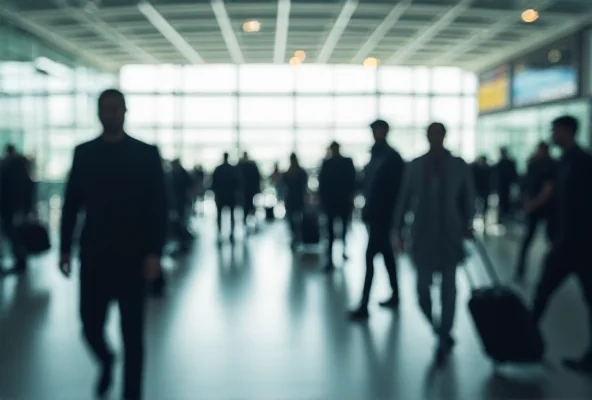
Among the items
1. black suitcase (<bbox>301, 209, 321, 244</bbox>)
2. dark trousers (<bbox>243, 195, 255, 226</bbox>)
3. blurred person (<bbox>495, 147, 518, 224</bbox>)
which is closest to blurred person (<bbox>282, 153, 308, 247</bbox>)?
black suitcase (<bbox>301, 209, 321, 244</bbox>)

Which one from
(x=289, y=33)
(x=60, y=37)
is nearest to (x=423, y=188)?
(x=289, y=33)

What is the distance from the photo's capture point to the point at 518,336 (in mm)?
4961

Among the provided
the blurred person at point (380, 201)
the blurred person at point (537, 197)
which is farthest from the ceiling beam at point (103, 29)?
the blurred person at point (537, 197)

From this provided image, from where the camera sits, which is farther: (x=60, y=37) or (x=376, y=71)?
(x=376, y=71)

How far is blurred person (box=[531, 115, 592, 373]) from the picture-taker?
522 cm

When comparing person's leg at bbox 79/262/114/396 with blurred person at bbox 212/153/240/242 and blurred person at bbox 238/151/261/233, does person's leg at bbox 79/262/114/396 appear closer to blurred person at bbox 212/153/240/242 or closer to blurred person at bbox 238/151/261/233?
blurred person at bbox 212/153/240/242

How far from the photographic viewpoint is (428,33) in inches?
687

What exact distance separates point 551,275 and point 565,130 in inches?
40.4

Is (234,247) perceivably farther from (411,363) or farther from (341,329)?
(411,363)

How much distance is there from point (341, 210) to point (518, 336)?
5.06 metres

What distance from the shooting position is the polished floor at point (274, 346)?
4660 mm

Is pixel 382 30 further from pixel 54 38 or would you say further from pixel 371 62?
pixel 54 38

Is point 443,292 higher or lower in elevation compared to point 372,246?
lower

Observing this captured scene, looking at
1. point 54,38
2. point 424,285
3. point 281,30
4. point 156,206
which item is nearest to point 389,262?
point 424,285
